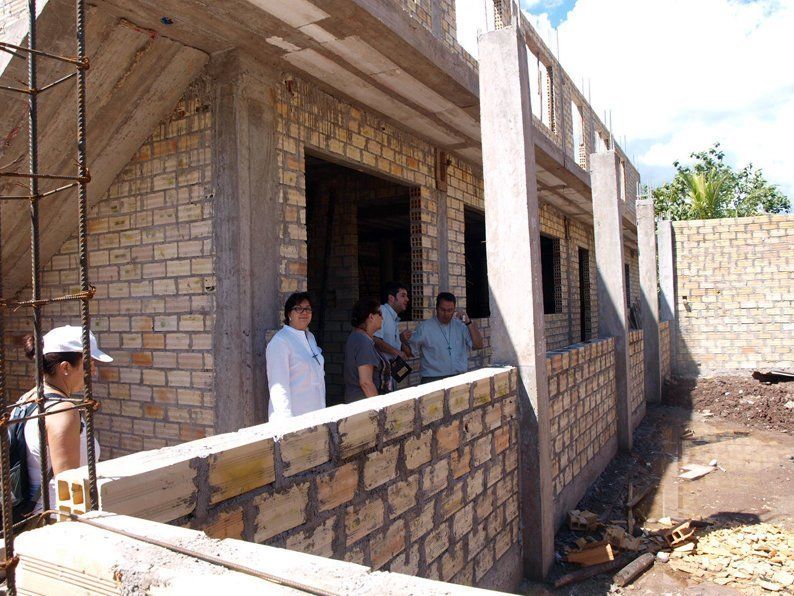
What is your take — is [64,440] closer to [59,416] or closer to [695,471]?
[59,416]

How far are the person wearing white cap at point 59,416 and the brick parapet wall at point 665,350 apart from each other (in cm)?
1294

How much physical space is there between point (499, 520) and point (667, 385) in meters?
11.1

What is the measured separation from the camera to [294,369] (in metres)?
3.99

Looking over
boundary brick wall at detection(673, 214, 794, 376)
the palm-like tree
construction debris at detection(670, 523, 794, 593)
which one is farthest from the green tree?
construction debris at detection(670, 523, 794, 593)

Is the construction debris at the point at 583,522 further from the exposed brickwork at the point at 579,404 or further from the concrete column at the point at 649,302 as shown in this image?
the concrete column at the point at 649,302

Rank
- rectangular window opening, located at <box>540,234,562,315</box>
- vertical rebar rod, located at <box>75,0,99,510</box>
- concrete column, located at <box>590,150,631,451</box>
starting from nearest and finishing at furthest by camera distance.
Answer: vertical rebar rod, located at <box>75,0,99,510</box> < concrete column, located at <box>590,150,631,451</box> < rectangular window opening, located at <box>540,234,562,315</box>

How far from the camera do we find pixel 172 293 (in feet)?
15.6

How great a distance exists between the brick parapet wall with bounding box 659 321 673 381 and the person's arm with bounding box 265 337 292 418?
11.3 meters

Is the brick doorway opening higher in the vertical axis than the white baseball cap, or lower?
higher

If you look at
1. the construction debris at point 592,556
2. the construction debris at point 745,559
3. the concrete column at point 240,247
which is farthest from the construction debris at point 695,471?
the concrete column at point 240,247

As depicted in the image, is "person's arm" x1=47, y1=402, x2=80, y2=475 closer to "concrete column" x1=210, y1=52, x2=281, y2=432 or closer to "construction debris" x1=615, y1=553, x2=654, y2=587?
"concrete column" x1=210, y1=52, x2=281, y2=432

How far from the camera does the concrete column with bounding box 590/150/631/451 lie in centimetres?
809

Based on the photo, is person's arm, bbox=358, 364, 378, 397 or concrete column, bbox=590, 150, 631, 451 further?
concrete column, bbox=590, 150, 631, 451

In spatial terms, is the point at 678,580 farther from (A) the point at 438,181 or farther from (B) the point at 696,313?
(B) the point at 696,313
